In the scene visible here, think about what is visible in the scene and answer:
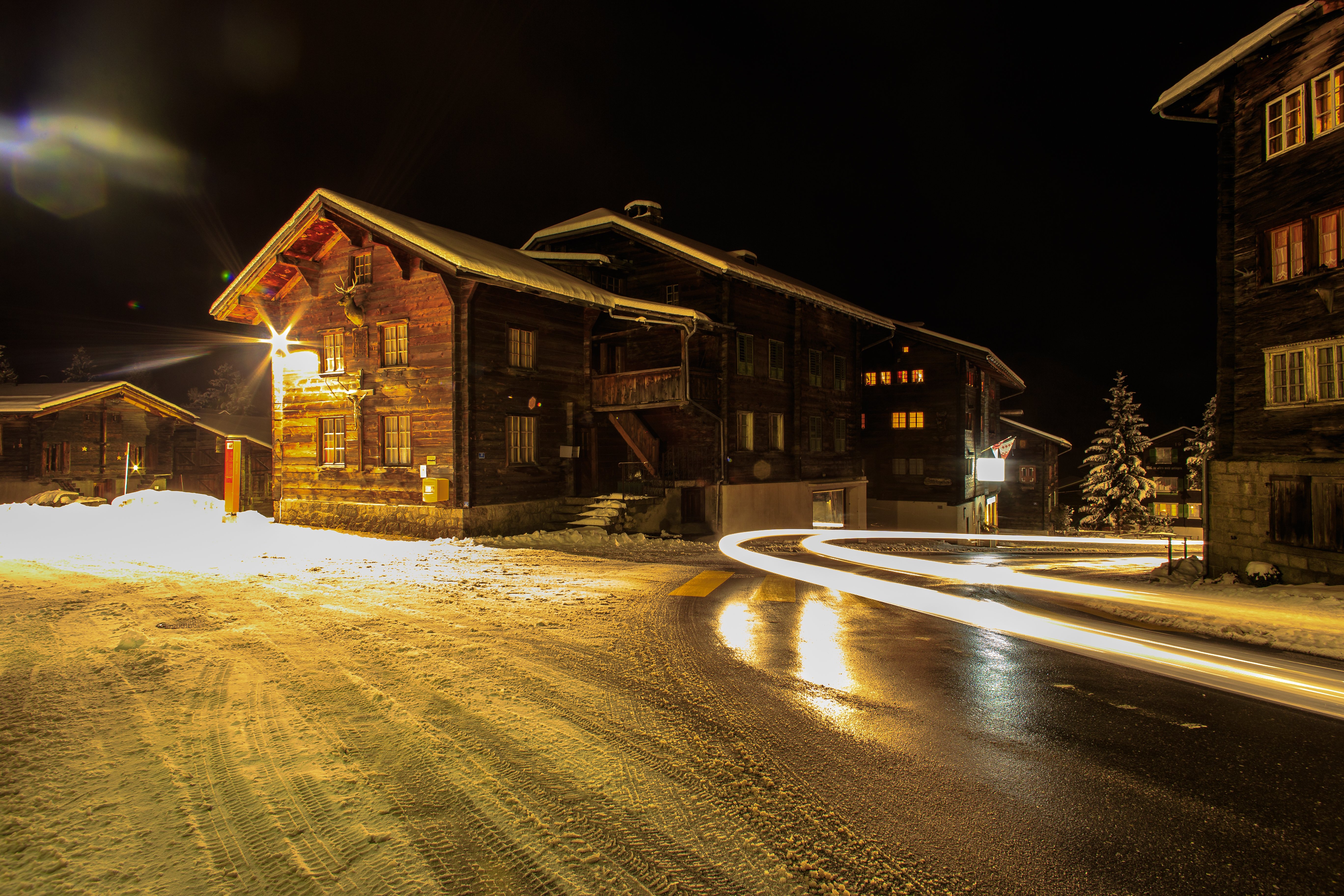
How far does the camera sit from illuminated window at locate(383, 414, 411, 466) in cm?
2086

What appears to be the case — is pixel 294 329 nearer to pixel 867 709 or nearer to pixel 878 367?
pixel 867 709

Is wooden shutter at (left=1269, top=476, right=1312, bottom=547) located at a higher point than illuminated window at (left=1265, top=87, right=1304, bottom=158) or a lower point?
lower

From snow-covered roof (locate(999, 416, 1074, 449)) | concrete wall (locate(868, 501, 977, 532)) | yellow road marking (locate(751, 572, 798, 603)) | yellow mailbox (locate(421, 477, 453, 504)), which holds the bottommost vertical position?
concrete wall (locate(868, 501, 977, 532))

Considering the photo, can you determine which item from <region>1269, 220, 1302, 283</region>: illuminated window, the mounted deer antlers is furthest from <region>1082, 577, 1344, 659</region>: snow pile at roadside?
the mounted deer antlers

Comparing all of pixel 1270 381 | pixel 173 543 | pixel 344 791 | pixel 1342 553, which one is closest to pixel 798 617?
pixel 344 791

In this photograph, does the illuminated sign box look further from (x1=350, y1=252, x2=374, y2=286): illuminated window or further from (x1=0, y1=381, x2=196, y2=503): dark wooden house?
(x1=0, y1=381, x2=196, y2=503): dark wooden house

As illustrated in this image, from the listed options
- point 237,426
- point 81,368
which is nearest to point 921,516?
point 237,426

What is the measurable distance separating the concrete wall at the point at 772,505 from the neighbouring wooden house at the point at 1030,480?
75.3 feet

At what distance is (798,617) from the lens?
9461 mm

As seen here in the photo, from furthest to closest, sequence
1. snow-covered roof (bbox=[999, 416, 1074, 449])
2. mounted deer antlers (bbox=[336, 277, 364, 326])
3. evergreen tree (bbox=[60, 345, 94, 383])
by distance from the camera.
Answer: evergreen tree (bbox=[60, 345, 94, 383]) → snow-covered roof (bbox=[999, 416, 1074, 449]) → mounted deer antlers (bbox=[336, 277, 364, 326])

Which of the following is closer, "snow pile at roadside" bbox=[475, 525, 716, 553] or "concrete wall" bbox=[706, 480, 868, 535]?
"snow pile at roadside" bbox=[475, 525, 716, 553]

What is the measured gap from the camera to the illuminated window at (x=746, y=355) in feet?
85.0

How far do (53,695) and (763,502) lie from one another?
2288 cm

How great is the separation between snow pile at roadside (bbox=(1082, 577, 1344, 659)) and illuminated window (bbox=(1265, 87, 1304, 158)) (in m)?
9.74
